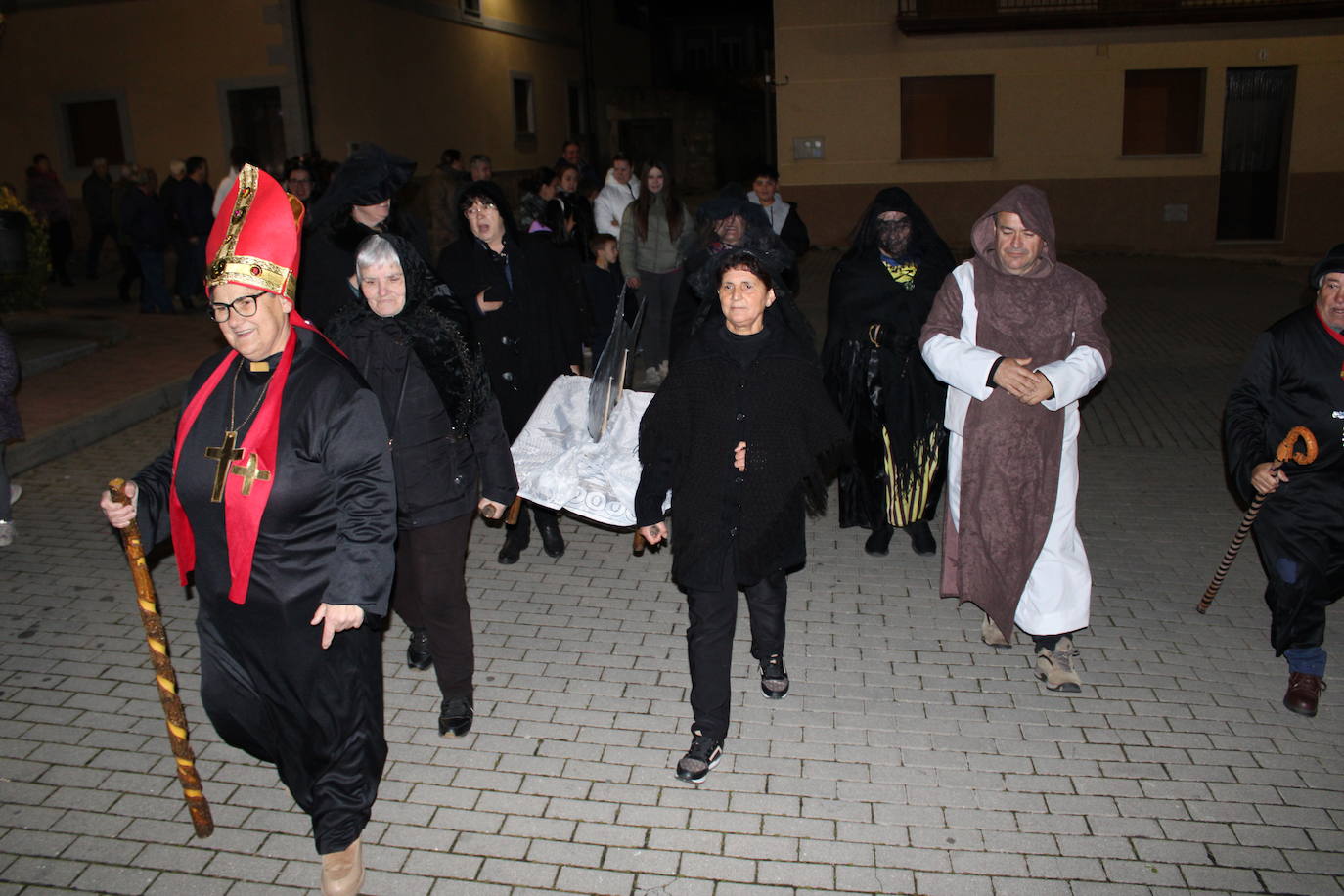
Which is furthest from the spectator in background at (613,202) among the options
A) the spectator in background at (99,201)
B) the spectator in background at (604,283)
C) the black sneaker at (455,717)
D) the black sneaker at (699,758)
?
the spectator in background at (99,201)

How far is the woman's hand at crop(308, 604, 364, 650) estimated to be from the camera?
3242 millimetres

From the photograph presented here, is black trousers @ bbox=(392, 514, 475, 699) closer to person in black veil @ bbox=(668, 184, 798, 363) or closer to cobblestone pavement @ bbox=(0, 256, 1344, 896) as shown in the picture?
cobblestone pavement @ bbox=(0, 256, 1344, 896)

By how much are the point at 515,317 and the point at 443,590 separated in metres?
2.14

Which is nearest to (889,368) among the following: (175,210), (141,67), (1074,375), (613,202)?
(1074,375)

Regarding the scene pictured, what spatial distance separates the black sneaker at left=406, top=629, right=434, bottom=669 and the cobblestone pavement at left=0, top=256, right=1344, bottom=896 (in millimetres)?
96

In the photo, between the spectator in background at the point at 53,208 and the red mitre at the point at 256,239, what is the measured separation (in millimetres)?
14497

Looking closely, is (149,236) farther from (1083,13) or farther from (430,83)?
(1083,13)

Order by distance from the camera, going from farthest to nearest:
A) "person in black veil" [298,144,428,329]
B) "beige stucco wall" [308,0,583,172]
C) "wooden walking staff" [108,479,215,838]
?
"beige stucco wall" [308,0,583,172], "person in black veil" [298,144,428,329], "wooden walking staff" [108,479,215,838]

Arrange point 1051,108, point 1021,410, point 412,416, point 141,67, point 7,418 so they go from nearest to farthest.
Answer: point 412,416, point 1021,410, point 7,418, point 141,67, point 1051,108

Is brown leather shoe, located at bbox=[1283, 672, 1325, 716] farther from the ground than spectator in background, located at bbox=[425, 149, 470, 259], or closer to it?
closer to it

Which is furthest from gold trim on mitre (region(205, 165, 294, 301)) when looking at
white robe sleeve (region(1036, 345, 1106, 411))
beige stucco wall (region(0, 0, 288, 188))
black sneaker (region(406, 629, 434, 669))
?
beige stucco wall (region(0, 0, 288, 188))

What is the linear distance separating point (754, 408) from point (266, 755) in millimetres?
2065

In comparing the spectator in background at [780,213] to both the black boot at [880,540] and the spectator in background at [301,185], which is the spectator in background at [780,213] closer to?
the black boot at [880,540]

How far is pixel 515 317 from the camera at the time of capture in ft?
19.8
